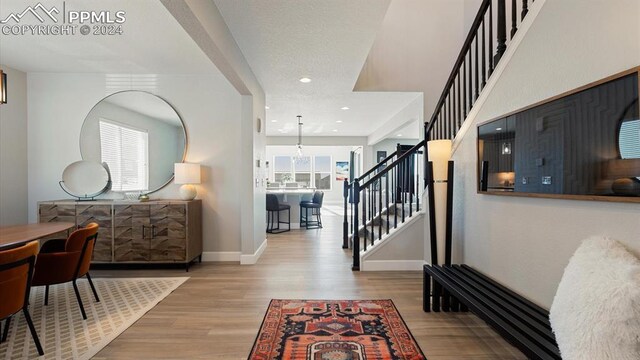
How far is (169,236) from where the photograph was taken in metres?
3.78

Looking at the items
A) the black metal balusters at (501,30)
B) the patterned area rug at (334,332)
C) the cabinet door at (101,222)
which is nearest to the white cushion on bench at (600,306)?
the patterned area rug at (334,332)

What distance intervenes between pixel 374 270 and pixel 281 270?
4.06 feet

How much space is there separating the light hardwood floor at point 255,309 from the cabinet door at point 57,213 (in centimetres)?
80

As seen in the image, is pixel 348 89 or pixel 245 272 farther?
pixel 348 89

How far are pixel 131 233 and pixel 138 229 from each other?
0.35 ft

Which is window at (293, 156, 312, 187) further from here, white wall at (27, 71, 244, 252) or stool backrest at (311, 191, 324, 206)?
white wall at (27, 71, 244, 252)

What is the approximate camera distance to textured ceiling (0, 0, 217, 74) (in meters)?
2.59

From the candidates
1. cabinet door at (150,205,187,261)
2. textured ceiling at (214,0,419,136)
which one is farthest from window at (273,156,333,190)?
cabinet door at (150,205,187,261)

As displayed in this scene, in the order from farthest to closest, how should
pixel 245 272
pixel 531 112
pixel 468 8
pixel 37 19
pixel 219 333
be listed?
1. pixel 468 8
2. pixel 245 272
3. pixel 37 19
4. pixel 219 333
5. pixel 531 112

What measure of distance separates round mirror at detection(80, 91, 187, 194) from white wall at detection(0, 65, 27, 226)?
1.03 m

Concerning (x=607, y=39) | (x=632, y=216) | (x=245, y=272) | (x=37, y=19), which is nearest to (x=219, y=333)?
(x=245, y=272)

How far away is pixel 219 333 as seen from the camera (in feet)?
7.38

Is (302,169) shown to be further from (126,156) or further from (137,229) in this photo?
(137,229)

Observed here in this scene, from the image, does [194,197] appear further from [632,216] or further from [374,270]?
[632,216]
